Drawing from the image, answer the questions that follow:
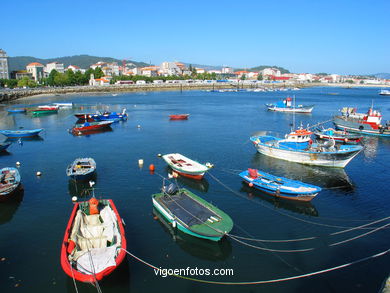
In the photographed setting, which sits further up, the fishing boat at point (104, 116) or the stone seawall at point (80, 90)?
the stone seawall at point (80, 90)

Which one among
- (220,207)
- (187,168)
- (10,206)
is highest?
(187,168)

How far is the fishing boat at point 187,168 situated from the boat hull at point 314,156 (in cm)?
1111

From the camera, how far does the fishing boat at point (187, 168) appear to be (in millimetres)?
28342

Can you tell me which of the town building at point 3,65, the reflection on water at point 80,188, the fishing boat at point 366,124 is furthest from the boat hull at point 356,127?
the town building at point 3,65

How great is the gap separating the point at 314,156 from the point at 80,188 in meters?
25.1

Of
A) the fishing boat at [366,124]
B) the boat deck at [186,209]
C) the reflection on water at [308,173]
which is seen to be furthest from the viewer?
the fishing boat at [366,124]

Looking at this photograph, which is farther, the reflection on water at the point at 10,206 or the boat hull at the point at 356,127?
the boat hull at the point at 356,127

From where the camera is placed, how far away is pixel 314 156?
32.9 m

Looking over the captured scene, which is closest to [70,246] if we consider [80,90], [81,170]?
[81,170]

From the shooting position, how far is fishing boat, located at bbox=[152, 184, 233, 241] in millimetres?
17469

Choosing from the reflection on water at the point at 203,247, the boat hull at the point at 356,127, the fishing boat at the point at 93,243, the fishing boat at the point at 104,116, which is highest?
the fishing boat at the point at 104,116

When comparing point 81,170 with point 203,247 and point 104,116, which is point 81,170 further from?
point 104,116

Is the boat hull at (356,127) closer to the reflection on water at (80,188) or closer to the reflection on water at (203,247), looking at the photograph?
the reflection on water at (203,247)

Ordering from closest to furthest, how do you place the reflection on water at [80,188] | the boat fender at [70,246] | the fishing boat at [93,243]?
the fishing boat at [93,243], the boat fender at [70,246], the reflection on water at [80,188]
